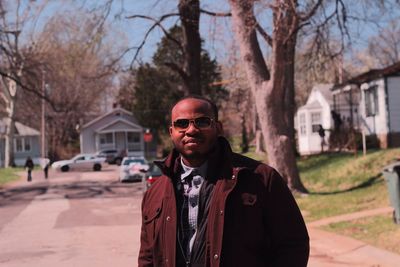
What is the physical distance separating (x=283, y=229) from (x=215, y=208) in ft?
1.22

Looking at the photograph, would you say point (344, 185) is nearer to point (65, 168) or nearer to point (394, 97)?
point (394, 97)

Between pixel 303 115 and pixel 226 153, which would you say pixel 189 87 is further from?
pixel 226 153

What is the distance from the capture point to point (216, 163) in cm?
317

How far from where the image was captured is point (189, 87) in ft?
88.3

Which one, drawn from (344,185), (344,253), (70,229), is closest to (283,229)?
(344,253)

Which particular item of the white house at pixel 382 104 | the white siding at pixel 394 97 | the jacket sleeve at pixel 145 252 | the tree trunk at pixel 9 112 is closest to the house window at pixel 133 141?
the tree trunk at pixel 9 112

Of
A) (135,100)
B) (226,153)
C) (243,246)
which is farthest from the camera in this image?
(135,100)

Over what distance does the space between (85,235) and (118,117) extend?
2271 inches

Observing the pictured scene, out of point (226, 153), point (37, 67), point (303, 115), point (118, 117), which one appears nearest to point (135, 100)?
point (118, 117)

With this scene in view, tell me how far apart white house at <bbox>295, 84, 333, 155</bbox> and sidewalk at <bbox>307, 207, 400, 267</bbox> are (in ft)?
94.7

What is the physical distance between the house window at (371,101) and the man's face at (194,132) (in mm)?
27285

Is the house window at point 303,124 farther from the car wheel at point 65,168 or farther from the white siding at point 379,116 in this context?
the car wheel at point 65,168

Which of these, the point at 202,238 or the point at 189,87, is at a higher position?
the point at 189,87

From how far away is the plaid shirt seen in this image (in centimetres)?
307
